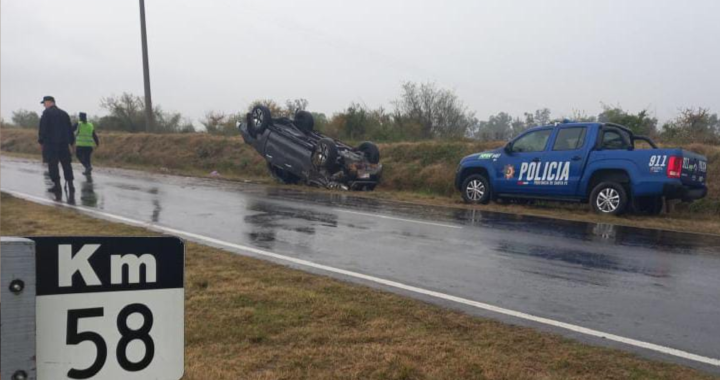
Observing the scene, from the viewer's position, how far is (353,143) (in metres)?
22.2

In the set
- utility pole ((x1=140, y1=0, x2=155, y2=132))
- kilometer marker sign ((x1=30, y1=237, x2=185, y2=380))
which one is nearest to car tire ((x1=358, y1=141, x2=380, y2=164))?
kilometer marker sign ((x1=30, y1=237, x2=185, y2=380))

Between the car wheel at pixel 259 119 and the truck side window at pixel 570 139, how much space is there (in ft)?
Result: 27.2

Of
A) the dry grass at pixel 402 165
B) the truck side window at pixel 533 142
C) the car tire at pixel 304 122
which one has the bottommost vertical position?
the dry grass at pixel 402 165

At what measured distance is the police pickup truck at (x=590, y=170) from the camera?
33.7ft

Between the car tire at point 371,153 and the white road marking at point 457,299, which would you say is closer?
the white road marking at point 457,299

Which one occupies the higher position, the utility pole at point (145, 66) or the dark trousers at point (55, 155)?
the utility pole at point (145, 66)

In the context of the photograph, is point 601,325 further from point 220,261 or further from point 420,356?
point 220,261

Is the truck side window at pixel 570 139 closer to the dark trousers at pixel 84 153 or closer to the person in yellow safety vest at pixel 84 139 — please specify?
the person in yellow safety vest at pixel 84 139

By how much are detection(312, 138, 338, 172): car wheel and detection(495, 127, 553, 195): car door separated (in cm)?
440

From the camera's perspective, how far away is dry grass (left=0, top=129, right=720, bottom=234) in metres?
11.5

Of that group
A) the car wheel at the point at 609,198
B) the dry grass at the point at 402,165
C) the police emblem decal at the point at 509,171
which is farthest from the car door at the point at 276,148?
the car wheel at the point at 609,198

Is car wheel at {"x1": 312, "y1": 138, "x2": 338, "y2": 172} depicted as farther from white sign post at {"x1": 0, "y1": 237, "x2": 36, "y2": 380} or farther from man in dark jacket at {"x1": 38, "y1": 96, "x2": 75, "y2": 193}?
white sign post at {"x1": 0, "y1": 237, "x2": 36, "y2": 380}

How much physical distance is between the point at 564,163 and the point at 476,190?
2322mm

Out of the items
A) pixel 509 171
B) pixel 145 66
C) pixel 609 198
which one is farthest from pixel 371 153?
pixel 145 66
